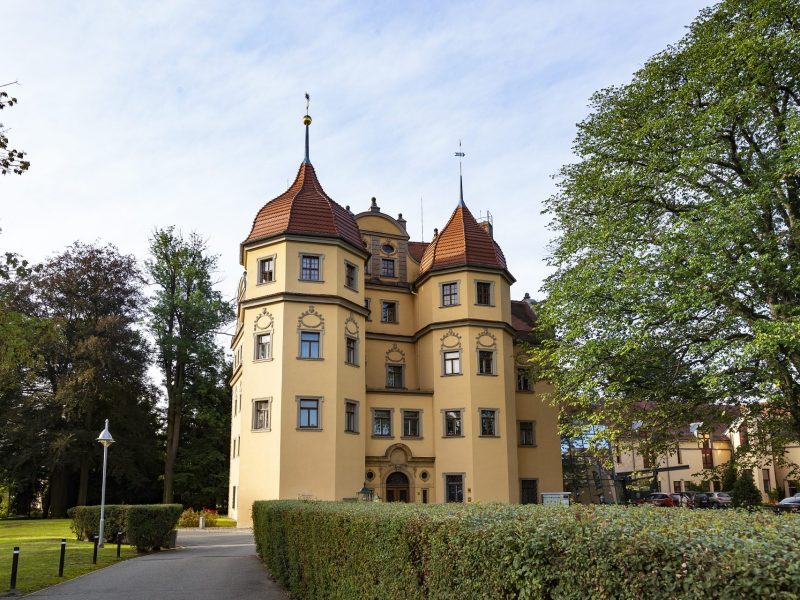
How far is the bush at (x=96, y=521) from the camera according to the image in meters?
22.2

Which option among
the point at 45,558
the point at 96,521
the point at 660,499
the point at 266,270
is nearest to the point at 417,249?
the point at 266,270

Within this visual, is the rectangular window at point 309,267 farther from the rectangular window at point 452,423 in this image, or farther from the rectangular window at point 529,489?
the rectangular window at point 529,489

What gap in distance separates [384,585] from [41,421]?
38828 mm

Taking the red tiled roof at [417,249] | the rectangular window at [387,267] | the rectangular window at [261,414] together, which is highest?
the red tiled roof at [417,249]

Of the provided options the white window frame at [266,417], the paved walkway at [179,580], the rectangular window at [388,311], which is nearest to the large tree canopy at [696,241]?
the paved walkway at [179,580]

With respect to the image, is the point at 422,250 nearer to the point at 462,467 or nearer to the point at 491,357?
the point at 491,357

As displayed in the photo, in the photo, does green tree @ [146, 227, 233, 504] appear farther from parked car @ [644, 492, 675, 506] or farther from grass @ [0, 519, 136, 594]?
parked car @ [644, 492, 675, 506]

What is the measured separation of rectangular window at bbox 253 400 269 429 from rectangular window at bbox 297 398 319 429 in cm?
147

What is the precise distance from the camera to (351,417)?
32.1 meters

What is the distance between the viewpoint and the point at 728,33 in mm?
19875

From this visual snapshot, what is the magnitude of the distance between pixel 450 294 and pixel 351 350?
21.0 feet

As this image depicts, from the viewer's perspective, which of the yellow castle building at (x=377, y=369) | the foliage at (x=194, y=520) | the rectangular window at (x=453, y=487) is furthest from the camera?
the foliage at (x=194, y=520)

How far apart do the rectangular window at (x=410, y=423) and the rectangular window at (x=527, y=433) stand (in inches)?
245

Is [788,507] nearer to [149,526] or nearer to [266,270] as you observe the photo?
[266,270]
